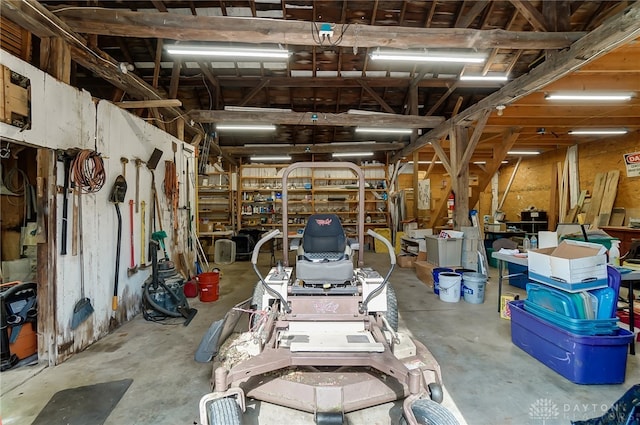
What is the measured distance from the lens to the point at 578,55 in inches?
134

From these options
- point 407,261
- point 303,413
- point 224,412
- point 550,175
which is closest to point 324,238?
point 303,413

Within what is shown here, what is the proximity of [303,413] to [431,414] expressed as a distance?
3.15 ft

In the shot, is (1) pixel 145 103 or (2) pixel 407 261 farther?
(2) pixel 407 261

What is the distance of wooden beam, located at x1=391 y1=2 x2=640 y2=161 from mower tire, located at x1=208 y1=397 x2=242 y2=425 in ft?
14.5

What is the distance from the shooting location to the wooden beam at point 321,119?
619cm

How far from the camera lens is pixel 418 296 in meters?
4.93

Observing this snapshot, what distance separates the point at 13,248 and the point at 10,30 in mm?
2584

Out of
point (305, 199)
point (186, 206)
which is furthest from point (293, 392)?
point (305, 199)

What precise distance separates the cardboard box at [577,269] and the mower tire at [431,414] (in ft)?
5.83

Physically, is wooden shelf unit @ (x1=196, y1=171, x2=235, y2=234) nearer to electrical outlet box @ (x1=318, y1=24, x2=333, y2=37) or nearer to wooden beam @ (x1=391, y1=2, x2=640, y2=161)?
electrical outlet box @ (x1=318, y1=24, x2=333, y2=37)

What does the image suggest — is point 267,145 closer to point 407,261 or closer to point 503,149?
point 407,261

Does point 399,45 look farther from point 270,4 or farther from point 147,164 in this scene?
point 147,164

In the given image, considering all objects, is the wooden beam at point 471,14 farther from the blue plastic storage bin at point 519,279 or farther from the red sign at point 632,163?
the red sign at point 632,163

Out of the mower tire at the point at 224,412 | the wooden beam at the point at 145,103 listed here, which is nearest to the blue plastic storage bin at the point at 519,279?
the mower tire at the point at 224,412
